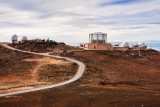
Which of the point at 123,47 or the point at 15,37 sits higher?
the point at 15,37

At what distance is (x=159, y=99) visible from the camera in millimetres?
54625

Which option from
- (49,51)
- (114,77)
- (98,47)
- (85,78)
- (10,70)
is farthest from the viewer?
(98,47)

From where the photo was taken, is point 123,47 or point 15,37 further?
point 15,37

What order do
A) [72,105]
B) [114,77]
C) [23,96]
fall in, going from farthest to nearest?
[114,77]
[23,96]
[72,105]

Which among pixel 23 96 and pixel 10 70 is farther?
pixel 10 70

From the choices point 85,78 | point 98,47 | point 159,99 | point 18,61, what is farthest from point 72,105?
point 98,47

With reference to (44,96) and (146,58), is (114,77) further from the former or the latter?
(146,58)

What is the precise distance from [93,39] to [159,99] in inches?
3205

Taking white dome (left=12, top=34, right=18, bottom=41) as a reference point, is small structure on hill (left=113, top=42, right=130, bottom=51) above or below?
below

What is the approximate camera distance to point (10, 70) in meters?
85.1

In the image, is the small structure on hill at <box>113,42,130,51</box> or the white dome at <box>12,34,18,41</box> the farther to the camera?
the white dome at <box>12,34,18,41</box>

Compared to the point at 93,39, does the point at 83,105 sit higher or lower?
lower

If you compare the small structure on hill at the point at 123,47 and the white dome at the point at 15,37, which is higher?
the white dome at the point at 15,37

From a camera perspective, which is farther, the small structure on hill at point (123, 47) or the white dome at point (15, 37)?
the white dome at point (15, 37)
